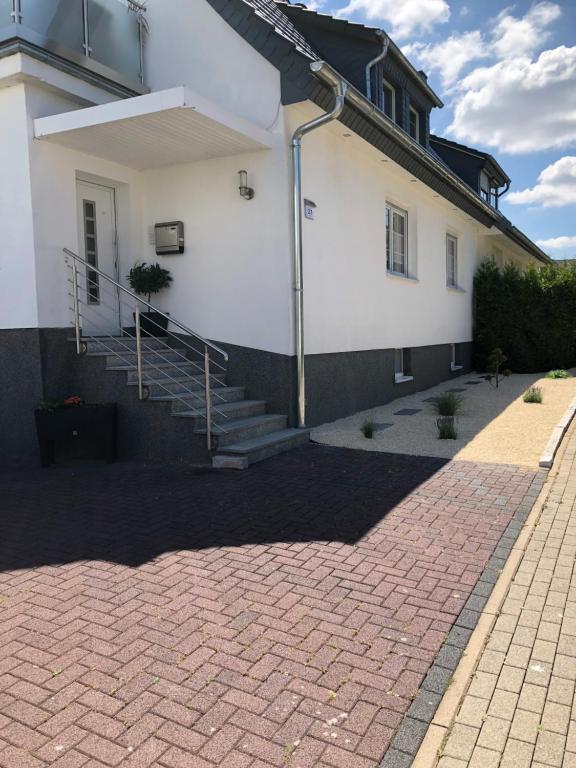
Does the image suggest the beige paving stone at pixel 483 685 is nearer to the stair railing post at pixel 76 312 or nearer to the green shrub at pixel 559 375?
the stair railing post at pixel 76 312

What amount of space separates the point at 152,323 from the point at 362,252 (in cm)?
348

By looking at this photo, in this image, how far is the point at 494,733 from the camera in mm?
2367

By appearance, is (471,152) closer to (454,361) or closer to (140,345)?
(454,361)

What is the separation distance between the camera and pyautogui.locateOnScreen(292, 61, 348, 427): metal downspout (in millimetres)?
7219

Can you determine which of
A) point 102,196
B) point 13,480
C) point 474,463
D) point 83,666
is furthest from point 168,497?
point 102,196

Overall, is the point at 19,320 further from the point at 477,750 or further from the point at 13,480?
the point at 477,750

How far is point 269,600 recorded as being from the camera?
3.49 meters

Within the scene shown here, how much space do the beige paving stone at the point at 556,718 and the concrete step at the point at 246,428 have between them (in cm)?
451

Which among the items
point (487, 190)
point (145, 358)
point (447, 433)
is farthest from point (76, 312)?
point (487, 190)

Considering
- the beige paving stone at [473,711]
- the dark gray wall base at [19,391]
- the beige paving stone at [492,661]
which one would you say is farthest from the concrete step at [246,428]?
the beige paving stone at [473,711]

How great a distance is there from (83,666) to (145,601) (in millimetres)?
670

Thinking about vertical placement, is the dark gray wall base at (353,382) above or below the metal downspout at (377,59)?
below

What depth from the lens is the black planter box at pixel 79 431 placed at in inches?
270

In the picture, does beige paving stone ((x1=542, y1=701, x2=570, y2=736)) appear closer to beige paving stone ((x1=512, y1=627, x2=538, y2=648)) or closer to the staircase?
beige paving stone ((x1=512, y1=627, x2=538, y2=648))
